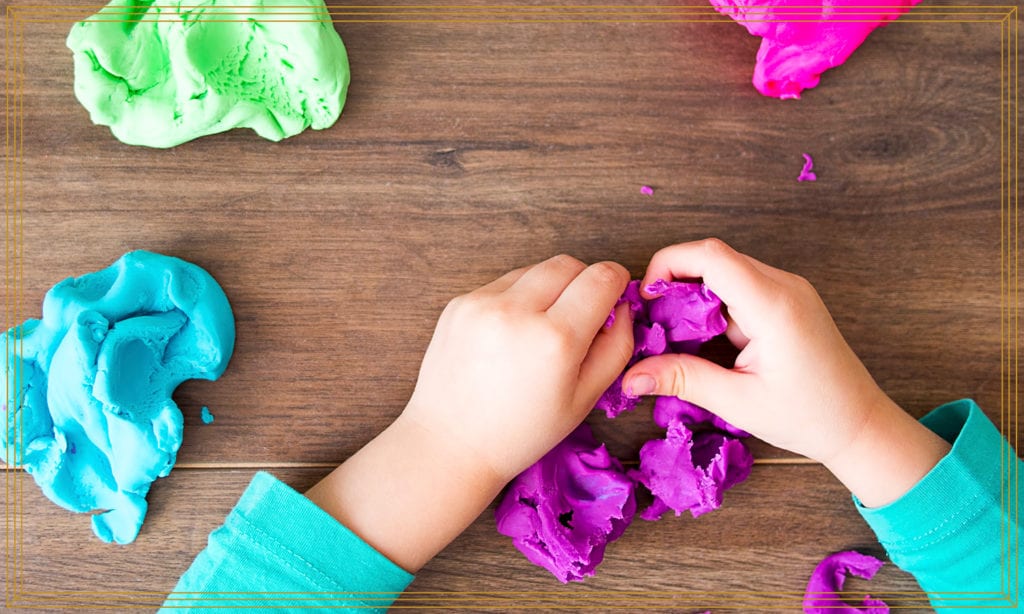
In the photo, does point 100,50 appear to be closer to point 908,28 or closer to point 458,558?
point 458,558

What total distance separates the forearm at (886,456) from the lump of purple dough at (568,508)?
0.19 meters

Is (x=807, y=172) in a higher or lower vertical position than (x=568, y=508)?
higher

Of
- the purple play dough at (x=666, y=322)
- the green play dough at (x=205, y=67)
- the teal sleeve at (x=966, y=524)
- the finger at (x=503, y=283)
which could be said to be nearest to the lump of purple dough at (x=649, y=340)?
the purple play dough at (x=666, y=322)

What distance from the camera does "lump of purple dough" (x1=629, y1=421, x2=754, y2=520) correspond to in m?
0.69

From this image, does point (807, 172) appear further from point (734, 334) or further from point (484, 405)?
point (484, 405)

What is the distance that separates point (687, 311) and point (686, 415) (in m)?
0.10

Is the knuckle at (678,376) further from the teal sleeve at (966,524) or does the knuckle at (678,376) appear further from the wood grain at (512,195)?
the teal sleeve at (966,524)

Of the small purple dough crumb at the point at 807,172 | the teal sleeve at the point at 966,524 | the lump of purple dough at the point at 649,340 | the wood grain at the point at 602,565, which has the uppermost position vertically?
the small purple dough crumb at the point at 807,172

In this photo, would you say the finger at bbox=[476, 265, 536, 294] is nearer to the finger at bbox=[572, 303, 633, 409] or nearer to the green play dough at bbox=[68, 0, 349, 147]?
the finger at bbox=[572, 303, 633, 409]

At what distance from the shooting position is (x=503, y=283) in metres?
0.70

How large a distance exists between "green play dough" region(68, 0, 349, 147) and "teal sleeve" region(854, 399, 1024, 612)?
0.61 m

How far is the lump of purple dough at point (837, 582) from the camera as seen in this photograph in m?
0.73

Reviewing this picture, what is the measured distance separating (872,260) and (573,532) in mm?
381

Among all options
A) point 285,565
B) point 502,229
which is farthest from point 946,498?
point 285,565
